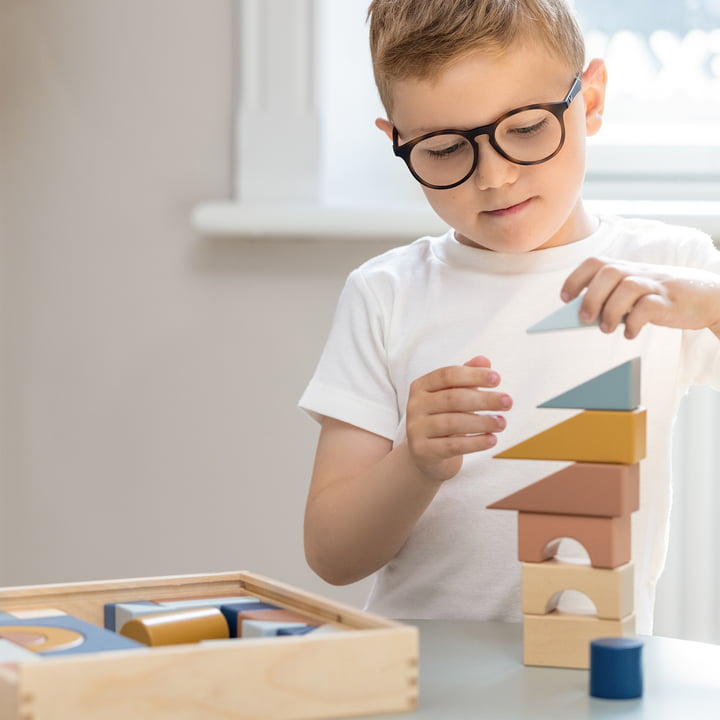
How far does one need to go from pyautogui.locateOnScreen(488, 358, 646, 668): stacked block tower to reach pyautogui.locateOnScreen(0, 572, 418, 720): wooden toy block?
13 centimetres

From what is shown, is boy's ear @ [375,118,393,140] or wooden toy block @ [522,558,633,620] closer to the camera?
wooden toy block @ [522,558,633,620]

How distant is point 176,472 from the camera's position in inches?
67.7

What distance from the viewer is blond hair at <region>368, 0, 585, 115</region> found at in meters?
1.00

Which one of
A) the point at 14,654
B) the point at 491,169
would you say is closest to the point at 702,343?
the point at 491,169

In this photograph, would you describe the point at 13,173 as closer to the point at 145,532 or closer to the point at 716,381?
the point at 145,532

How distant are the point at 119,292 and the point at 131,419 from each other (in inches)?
7.1

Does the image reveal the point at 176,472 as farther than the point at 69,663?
Yes

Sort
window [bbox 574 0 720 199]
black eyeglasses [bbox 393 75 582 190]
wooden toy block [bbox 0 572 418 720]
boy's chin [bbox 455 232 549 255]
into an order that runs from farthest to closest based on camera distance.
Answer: window [bbox 574 0 720 199] < boy's chin [bbox 455 232 549 255] < black eyeglasses [bbox 393 75 582 190] < wooden toy block [bbox 0 572 418 720]

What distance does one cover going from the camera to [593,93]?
114 cm

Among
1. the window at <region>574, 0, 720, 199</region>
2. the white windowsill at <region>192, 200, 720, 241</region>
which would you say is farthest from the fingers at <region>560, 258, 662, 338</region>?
the window at <region>574, 0, 720, 199</region>

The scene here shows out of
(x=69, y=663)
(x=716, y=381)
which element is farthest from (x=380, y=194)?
(x=69, y=663)

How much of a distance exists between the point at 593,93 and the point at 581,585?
550 mm

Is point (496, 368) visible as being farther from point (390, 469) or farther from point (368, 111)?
point (368, 111)

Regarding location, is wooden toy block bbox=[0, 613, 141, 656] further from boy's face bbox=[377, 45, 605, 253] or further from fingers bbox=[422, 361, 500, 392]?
boy's face bbox=[377, 45, 605, 253]
